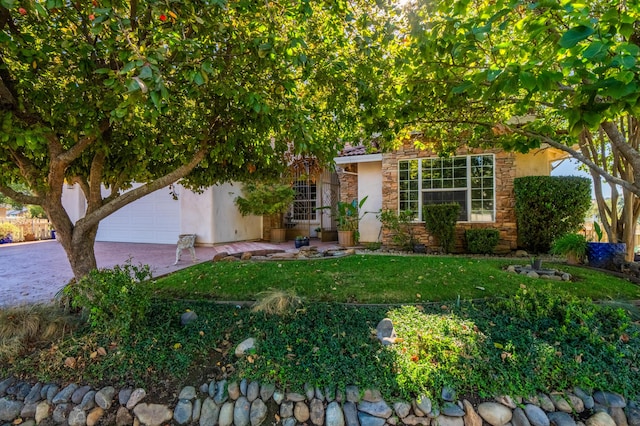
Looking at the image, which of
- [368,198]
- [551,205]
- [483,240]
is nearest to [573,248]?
[551,205]

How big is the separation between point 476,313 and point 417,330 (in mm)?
1050

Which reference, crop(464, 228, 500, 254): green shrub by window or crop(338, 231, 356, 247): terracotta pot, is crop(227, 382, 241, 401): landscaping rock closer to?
crop(464, 228, 500, 254): green shrub by window

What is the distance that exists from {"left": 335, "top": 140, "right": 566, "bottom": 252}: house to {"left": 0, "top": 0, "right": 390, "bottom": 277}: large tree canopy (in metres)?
6.18

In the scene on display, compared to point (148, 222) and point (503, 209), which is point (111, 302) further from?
point (148, 222)

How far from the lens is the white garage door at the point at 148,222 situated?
1316 cm

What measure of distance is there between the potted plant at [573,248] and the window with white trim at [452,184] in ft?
7.18

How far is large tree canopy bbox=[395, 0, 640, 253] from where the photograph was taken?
2.22 meters

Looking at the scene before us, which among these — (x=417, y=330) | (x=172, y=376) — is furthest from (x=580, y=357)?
(x=172, y=376)

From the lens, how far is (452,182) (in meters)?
10.1

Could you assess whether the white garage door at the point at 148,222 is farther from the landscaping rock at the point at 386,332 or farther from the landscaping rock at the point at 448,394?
the landscaping rock at the point at 448,394

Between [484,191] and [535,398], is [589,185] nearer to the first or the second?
[484,191]

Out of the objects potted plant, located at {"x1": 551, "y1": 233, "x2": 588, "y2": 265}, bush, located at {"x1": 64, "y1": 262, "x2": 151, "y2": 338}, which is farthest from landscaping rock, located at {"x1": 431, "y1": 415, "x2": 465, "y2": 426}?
potted plant, located at {"x1": 551, "y1": 233, "x2": 588, "y2": 265}

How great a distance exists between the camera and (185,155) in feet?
14.3

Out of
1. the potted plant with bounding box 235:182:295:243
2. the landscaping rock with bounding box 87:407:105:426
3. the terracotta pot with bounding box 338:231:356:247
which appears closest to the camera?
the landscaping rock with bounding box 87:407:105:426
